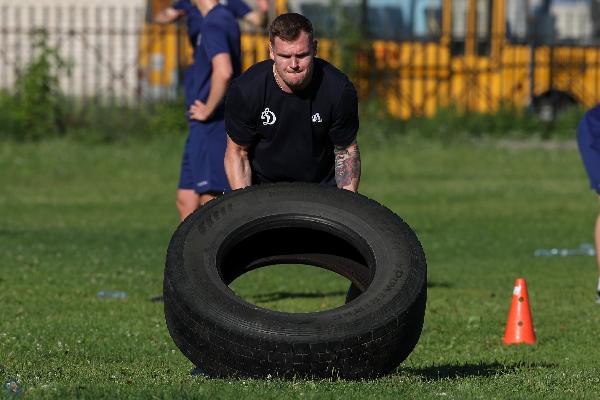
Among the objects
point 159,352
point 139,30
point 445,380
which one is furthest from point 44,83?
point 445,380

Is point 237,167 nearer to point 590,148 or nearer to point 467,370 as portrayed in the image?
point 467,370

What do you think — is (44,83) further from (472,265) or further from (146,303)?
(146,303)

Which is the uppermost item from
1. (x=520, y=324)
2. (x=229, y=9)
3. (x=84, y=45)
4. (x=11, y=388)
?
(x=229, y=9)

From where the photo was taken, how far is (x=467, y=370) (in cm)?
800

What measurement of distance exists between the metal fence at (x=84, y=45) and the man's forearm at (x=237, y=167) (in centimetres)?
1591

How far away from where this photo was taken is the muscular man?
7.47m

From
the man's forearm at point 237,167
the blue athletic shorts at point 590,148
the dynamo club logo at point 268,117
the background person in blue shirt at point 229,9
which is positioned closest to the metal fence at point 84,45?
the background person in blue shirt at point 229,9

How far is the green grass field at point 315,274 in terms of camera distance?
7109 millimetres

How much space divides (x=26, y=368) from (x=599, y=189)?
552 centimetres

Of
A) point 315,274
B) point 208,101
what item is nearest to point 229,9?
point 208,101

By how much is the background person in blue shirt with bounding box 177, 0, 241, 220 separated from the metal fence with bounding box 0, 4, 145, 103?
492 inches

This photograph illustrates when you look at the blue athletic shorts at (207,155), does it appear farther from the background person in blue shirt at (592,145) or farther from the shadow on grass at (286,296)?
→ the background person in blue shirt at (592,145)

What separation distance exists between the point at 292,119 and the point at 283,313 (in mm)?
1414

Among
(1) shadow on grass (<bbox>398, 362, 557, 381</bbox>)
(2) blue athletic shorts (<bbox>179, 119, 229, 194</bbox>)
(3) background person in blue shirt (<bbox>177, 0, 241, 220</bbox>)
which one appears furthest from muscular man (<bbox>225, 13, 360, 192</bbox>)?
(2) blue athletic shorts (<bbox>179, 119, 229, 194</bbox>)
